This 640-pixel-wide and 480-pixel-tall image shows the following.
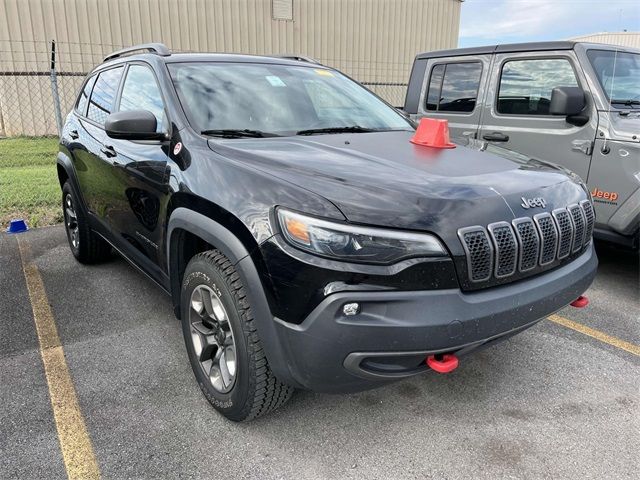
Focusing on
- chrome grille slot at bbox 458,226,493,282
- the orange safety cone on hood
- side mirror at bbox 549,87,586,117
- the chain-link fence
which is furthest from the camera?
the chain-link fence

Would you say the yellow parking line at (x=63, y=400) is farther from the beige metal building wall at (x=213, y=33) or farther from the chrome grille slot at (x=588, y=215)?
the beige metal building wall at (x=213, y=33)

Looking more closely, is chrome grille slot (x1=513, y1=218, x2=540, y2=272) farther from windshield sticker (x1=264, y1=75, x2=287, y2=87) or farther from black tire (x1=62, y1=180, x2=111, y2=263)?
black tire (x1=62, y1=180, x2=111, y2=263)

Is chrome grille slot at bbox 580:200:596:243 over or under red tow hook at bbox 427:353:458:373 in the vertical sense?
over

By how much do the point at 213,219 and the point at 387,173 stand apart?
794mm

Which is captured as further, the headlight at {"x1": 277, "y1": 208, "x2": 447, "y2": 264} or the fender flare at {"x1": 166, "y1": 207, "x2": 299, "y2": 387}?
the fender flare at {"x1": 166, "y1": 207, "x2": 299, "y2": 387}

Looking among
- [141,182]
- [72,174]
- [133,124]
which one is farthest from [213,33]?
[133,124]

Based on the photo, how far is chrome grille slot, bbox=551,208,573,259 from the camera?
2.34m

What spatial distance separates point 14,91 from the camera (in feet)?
39.1

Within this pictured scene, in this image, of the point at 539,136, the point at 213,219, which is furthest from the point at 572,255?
the point at 539,136

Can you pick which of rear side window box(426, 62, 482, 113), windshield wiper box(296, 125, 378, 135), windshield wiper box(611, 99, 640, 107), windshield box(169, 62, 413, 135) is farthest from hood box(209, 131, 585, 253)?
rear side window box(426, 62, 482, 113)

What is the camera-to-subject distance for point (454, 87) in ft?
17.7

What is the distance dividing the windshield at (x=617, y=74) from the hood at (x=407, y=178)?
209 centimetres

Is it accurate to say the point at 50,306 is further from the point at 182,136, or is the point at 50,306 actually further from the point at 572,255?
the point at 572,255

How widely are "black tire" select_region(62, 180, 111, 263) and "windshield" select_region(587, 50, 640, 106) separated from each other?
4.40 metres
